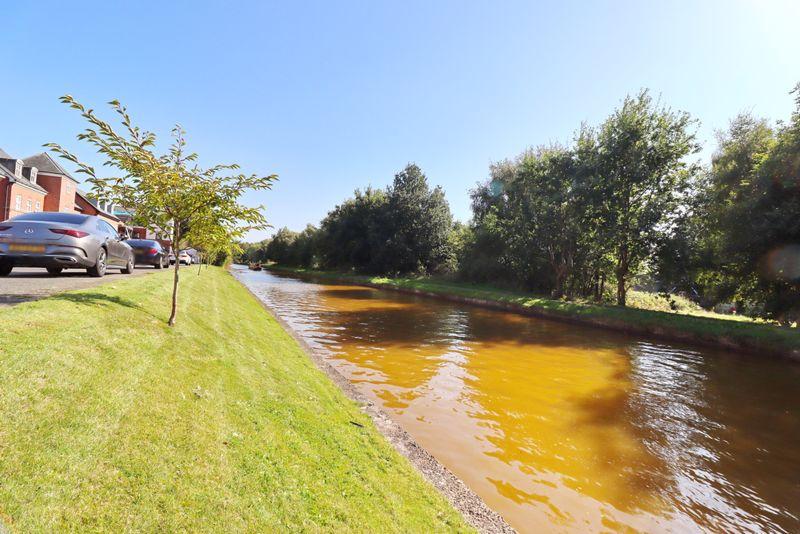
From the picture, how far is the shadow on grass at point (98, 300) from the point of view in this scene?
5.78 metres

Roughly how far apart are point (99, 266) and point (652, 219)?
96.8ft

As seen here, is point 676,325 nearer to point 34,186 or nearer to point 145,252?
point 145,252

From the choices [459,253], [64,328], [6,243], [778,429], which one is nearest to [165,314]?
[64,328]

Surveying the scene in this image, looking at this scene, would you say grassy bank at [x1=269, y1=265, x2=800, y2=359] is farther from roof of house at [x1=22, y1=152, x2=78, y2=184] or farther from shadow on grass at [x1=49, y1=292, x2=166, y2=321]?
roof of house at [x1=22, y1=152, x2=78, y2=184]

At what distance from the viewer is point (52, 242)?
8.34 meters

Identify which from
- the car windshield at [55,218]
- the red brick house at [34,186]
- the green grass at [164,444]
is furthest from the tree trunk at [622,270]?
the red brick house at [34,186]

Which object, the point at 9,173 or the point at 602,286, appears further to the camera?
the point at 9,173

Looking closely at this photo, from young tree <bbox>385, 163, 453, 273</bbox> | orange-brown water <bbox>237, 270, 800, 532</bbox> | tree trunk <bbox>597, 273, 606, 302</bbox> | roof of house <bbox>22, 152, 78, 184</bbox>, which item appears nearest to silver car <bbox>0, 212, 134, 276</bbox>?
orange-brown water <bbox>237, 270, 800, 532</bbox>

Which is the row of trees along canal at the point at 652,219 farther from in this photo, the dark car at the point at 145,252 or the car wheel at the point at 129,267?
the dark car at the point at 145,252

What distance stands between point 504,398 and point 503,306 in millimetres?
20185

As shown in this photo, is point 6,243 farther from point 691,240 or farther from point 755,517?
point 691,240

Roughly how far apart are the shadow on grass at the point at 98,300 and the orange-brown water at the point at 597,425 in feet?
16.7

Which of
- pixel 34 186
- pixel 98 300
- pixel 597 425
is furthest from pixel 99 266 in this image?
pixel 34 186

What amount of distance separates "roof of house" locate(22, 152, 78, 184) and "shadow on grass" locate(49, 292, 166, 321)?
50154mm
